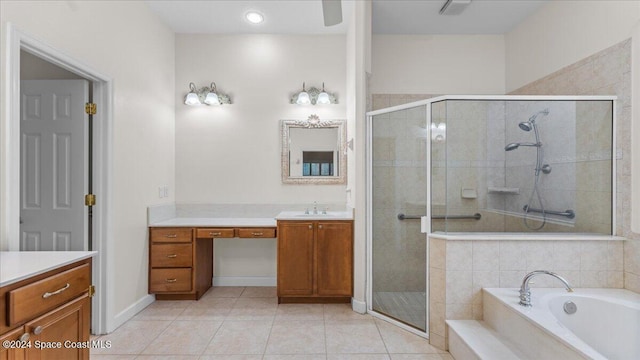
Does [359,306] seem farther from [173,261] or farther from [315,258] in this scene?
[173,261]

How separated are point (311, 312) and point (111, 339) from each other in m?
1.64

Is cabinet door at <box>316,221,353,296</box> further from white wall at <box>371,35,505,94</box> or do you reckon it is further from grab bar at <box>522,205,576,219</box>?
white wall at <box>371,35,505,94</box>

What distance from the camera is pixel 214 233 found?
340cm

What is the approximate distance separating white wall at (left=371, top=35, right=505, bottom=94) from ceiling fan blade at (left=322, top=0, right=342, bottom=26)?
254 cm

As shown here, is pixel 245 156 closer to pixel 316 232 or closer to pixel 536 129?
pixel 316 232

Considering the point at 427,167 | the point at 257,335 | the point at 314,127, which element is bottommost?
the point at 257,335

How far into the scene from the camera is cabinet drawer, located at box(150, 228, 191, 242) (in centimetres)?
335

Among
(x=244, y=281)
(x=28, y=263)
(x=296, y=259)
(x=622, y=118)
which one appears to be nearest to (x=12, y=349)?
(x=28, y=263)

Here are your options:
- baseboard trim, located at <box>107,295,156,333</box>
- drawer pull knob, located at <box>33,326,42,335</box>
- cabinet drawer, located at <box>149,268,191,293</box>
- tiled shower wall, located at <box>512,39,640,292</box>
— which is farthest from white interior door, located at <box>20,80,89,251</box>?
tiled shower wall, located at <box>512,39,640,292</box>

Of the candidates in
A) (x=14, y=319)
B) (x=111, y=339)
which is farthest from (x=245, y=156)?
(x=14, y=319)

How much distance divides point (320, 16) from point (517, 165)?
2395 mm

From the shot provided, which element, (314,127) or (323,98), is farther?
(314,127)

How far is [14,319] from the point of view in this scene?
4.25ft

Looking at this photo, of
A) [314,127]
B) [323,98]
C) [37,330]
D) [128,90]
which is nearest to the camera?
[37,330]
